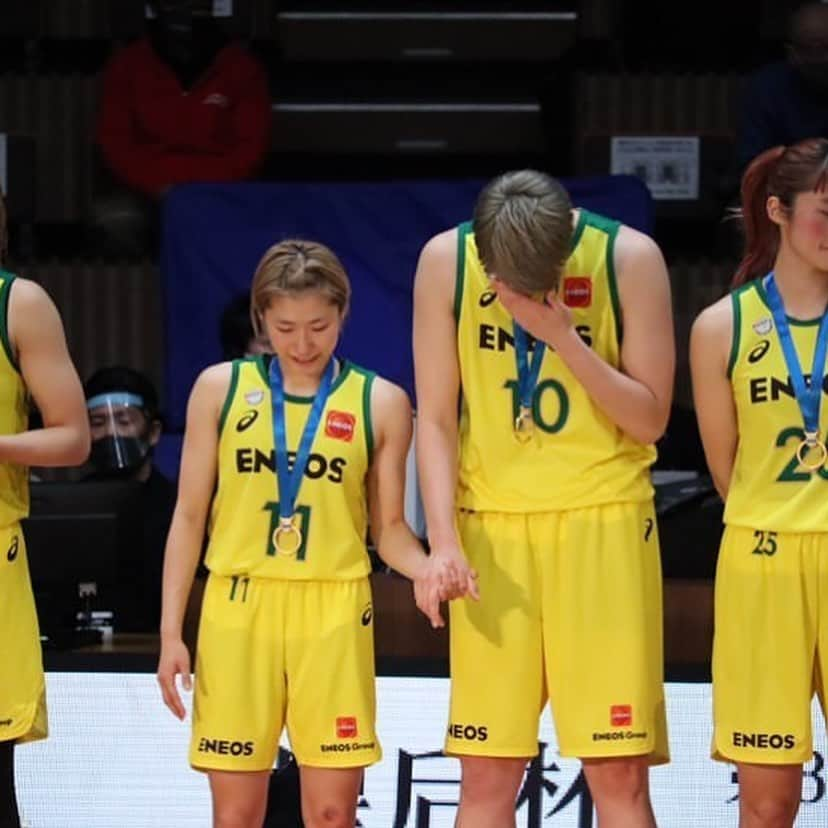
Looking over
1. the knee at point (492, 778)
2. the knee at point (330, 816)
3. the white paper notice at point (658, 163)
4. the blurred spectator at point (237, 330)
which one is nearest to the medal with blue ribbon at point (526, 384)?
the knee at point (492, 778)

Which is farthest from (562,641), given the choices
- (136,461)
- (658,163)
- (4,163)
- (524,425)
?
(4,163)

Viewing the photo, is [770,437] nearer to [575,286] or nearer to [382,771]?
[575,286]

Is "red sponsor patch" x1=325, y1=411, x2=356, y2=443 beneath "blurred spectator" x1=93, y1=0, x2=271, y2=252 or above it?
beneath

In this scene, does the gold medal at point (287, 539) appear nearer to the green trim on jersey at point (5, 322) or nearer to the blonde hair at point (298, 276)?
the blonde hair at point (298, 276)

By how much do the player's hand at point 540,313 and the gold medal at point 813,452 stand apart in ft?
1.94

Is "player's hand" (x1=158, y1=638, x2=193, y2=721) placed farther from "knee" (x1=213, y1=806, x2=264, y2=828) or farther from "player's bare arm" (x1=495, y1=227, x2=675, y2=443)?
"player's bare arm" (x1=495, y1=227, x2=675, y2=443)

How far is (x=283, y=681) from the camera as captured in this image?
4.27m

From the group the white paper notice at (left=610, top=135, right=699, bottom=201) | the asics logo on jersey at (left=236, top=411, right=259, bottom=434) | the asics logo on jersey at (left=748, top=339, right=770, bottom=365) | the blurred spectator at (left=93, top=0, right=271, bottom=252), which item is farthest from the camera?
the white paper notice at (left=610, top=135, right=699, bottom=201)

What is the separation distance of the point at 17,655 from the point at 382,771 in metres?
1.30

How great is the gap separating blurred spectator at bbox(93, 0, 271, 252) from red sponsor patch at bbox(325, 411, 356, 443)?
15.7 ft

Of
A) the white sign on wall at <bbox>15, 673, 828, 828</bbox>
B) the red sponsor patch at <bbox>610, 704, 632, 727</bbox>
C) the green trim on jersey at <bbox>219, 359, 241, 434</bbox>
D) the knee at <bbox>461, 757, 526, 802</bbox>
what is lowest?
the white sign on wall at <bbox>15, 673, 828, 828</bbox>

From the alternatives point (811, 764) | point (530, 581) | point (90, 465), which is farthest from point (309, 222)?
point (530, 581)

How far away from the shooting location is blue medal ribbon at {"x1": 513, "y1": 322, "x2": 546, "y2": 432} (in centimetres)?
412

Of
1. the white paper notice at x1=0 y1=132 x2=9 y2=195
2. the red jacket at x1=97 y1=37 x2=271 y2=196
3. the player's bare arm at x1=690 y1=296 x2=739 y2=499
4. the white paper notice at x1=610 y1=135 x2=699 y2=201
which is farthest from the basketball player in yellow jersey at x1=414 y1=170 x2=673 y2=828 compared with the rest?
the white paper notice at x1=0 y1=132 x2=9 y2=195
